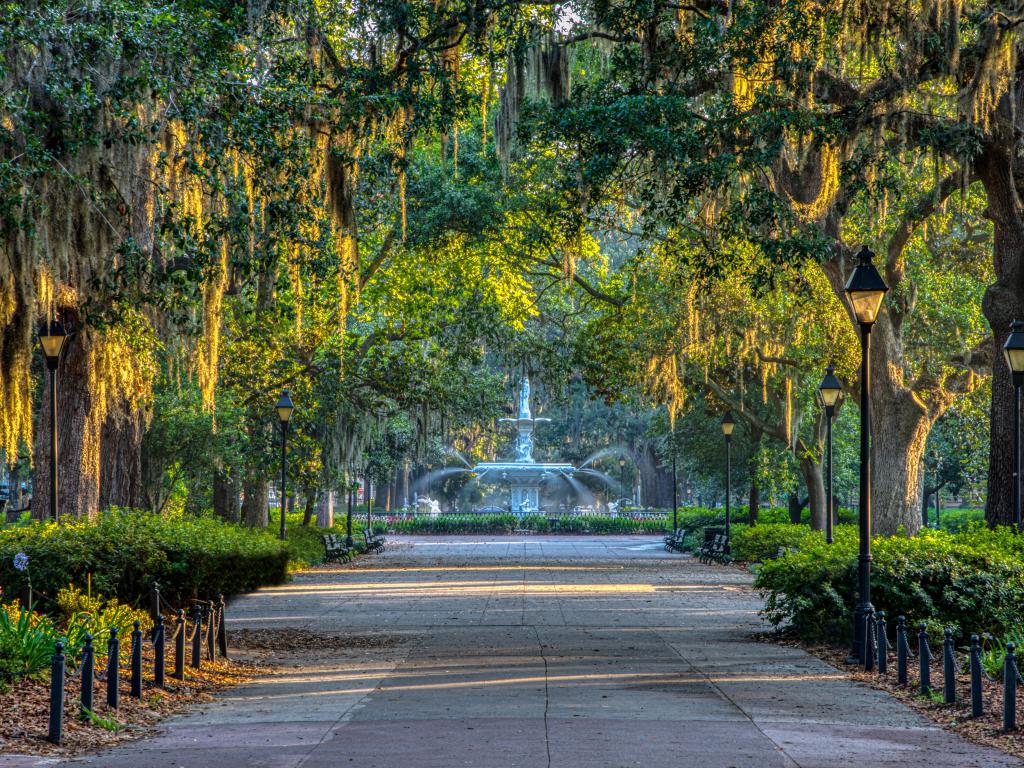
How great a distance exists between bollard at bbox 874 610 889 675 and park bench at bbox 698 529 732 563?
803 inches

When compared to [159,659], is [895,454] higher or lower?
higher

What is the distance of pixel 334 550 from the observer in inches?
1369

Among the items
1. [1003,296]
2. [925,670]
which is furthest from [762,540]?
[925,670]

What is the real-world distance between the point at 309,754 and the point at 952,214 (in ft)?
73.3

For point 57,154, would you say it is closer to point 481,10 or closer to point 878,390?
point 481,10

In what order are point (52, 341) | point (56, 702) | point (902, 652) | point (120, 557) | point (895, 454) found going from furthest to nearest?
point (895, 454) < point (52, 341) < point (120, 557) < point (902, 652) < point (56, 702)

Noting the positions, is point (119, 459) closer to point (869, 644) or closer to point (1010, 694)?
point (869, 644)

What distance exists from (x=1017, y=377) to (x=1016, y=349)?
24.0 inches

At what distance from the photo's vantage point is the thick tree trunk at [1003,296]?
1811cm

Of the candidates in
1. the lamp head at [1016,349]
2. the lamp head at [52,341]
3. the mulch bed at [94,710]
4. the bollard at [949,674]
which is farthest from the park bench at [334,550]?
the bollard at [949,674]

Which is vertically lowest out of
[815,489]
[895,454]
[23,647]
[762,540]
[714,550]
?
[714,550]

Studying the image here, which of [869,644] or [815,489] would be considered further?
[815,489]

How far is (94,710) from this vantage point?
10164 millimetres

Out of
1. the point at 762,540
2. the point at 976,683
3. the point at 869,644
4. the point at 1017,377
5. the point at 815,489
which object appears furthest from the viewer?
the point at 815,489
